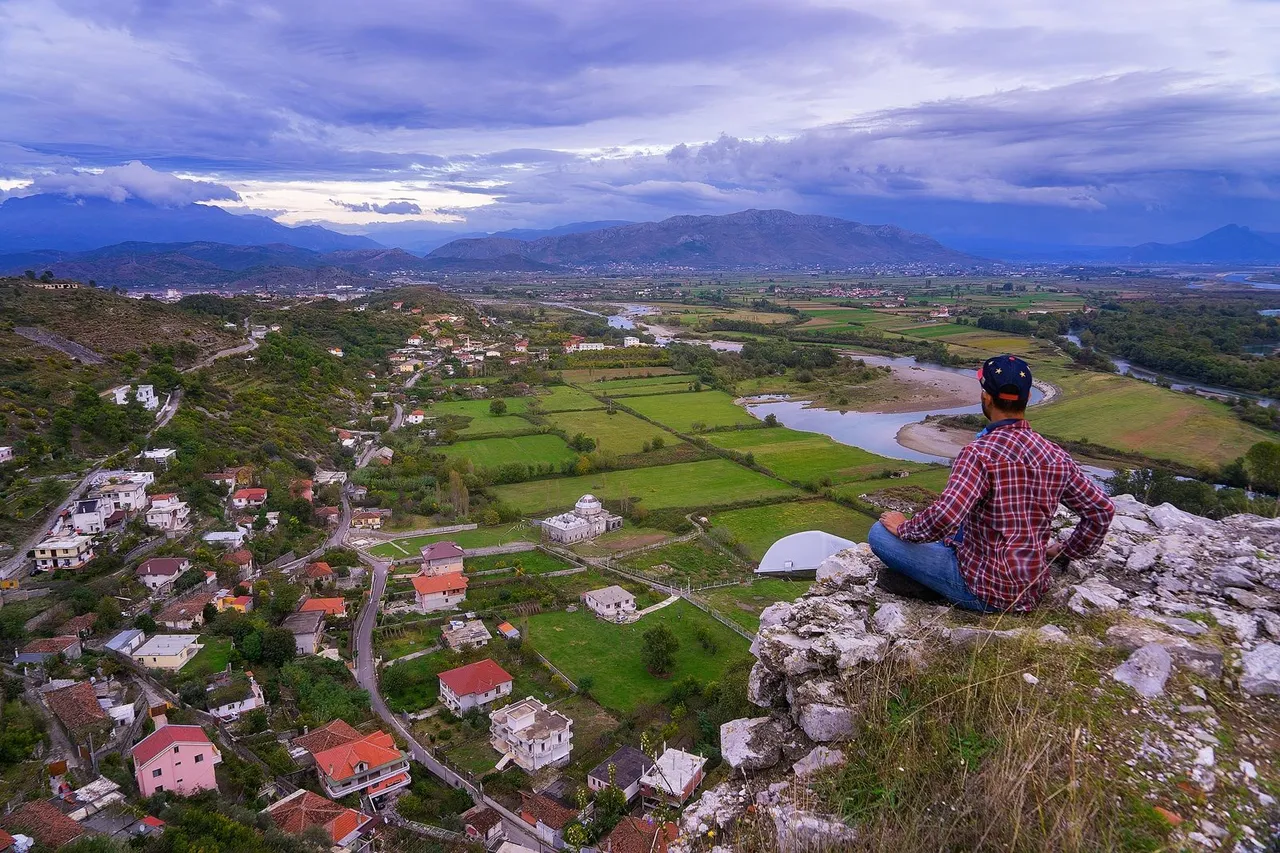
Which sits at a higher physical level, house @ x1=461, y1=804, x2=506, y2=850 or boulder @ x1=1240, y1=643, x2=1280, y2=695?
boulder @ x1=1240, y1=643, x2=1280, y2=695

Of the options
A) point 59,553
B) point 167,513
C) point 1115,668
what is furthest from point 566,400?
point 1115,668

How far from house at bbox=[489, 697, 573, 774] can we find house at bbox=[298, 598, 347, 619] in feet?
23.6

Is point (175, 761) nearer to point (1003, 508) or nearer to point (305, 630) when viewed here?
point (305, 630)

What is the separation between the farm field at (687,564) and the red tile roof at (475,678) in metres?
7.75

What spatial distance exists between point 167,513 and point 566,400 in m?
29.8

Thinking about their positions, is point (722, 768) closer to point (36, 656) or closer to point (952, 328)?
point (36, 656)

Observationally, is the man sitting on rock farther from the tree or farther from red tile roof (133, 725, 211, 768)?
the tree

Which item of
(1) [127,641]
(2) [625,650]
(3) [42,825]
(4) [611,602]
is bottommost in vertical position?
(2) [625,650]

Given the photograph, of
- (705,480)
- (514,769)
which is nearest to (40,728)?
(514,769)

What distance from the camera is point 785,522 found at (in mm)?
28547

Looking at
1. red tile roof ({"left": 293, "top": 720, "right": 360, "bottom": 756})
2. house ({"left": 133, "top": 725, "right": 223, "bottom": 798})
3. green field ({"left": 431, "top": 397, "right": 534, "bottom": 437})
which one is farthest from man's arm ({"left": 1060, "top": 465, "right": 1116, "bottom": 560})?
green field ({"left": 431, "top": 397, "right": 534, "bottom": 437})

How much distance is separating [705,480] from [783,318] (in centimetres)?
6769

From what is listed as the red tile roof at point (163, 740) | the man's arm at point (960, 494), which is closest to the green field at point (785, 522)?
the red tile roof at point (163, 740)

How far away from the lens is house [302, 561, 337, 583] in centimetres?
2281
